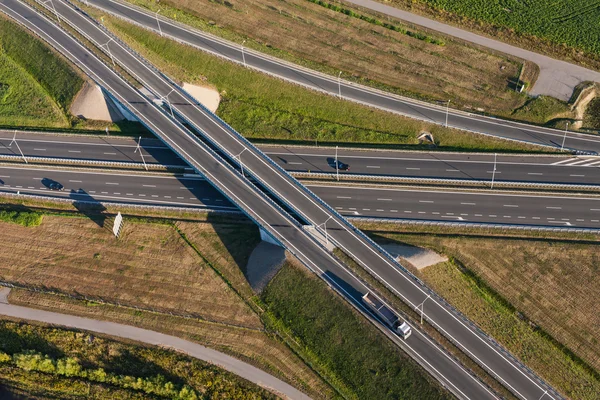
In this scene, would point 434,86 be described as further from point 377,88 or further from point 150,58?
point 150,58

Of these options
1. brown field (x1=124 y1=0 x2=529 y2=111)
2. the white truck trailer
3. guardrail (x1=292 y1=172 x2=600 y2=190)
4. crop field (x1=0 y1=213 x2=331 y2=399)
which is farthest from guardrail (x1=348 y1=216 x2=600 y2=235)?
brown field (x1=124 y1=0 x2=529 y2=111)

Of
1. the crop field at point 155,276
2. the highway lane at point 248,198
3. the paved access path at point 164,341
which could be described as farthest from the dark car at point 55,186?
the paved access path at point 164,341

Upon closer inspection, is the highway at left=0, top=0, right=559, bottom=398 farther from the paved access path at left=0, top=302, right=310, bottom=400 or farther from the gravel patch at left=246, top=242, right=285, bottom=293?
the paved access path at left=0, top=302, right=310, bottom=400

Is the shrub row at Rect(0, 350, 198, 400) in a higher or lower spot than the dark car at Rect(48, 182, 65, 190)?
lower

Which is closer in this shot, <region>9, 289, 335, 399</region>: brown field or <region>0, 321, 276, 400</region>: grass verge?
<region>0, 321, 276, 400</region>: grass verge

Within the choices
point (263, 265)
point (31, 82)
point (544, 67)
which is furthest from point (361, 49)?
point (31, 82)

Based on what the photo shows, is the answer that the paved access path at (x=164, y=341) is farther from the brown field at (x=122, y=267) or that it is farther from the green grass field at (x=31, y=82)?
the green grass field at (x=31, y=82)

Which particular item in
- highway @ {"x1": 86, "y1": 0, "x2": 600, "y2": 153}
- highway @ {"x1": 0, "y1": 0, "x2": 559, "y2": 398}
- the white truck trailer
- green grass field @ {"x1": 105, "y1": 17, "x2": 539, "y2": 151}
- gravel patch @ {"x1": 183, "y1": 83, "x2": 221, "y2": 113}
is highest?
highway @ {"x1": 86, "y1": 0, "x2": 600, "y2": 153}
